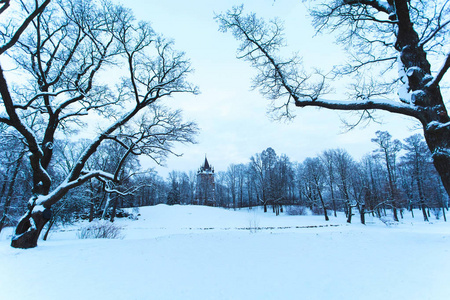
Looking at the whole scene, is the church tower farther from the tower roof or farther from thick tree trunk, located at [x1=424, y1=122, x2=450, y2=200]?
thick tree trunk, located at [x1=424, y1=122, x2=450, y2=200]

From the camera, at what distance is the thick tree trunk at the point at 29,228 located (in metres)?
7.25

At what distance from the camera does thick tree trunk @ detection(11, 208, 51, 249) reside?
725 cm

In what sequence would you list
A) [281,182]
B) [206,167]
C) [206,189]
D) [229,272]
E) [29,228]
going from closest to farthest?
1. [229,272]
2. [29,228]
3. [281,182]
4. [206,189]
5. [206,167]

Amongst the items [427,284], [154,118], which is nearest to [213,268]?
[427,284]

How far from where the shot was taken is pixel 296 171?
5797 cm

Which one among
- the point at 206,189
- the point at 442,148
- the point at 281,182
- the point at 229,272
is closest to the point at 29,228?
the point at 229,272

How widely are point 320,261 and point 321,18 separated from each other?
6.77 m

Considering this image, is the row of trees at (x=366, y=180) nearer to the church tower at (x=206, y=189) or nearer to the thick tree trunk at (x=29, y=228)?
the church tower at (x=206, y=189)

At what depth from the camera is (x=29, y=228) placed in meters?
7.42

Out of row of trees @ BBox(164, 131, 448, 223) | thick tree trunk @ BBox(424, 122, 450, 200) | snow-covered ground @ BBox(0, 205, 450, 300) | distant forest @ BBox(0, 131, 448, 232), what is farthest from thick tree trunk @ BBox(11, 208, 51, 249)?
row of trees @ BBox(164, 131, 448, 223)

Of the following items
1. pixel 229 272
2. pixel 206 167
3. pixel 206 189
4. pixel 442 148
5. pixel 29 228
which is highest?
pixel 206 167

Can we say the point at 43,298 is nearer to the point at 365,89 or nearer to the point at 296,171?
the point at 365,89

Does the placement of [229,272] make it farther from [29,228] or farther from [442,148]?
[29,228]

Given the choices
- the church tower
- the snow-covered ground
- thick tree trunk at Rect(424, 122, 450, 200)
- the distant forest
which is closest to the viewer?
the snow-covered ground
